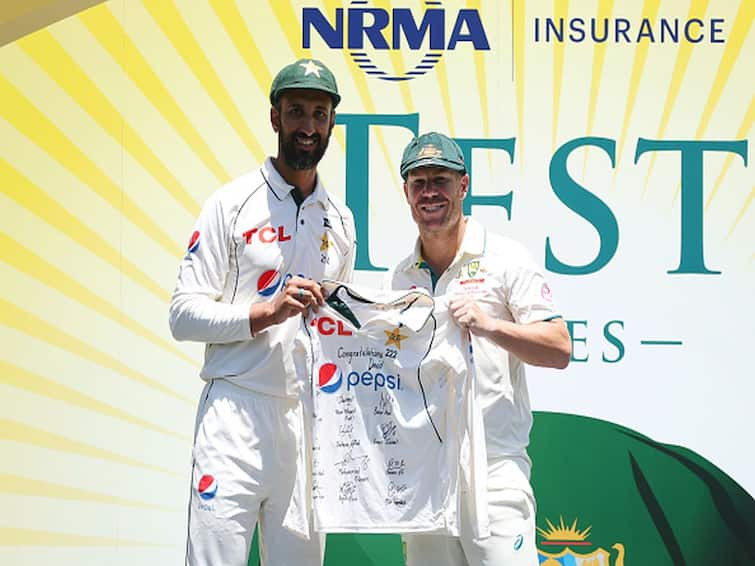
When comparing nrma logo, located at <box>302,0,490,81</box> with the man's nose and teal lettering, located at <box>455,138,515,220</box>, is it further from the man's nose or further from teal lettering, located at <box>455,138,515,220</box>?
the man's nose

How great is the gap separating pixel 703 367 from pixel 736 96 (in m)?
1.05

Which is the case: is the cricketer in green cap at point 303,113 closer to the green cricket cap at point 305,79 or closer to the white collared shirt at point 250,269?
the green cricket cap at point 305,79

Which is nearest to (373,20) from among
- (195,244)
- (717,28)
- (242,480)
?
(717,28)

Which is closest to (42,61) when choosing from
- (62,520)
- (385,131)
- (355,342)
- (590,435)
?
(385,131)

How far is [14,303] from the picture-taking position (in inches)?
174

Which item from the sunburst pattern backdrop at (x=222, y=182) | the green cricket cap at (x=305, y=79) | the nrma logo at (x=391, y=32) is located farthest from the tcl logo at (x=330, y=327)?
the nrma logo at (x=391, y=32)

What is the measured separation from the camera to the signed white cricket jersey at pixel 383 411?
3057 mm

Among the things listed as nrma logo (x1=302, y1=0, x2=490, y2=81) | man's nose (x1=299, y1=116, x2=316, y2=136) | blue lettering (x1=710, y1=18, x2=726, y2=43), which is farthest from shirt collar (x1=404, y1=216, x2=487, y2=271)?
blue lettering (x1=710, y1=18, x2=726, y2=43)

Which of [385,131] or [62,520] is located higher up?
[385,131]

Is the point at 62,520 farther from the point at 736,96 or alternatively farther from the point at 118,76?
the point at 736,96

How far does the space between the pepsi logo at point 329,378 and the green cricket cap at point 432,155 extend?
575 millimetres

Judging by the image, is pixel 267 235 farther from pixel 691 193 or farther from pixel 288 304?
pixel 691 193

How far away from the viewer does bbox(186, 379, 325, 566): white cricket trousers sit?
10.0 ft

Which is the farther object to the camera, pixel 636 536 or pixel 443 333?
pixel 636 536
